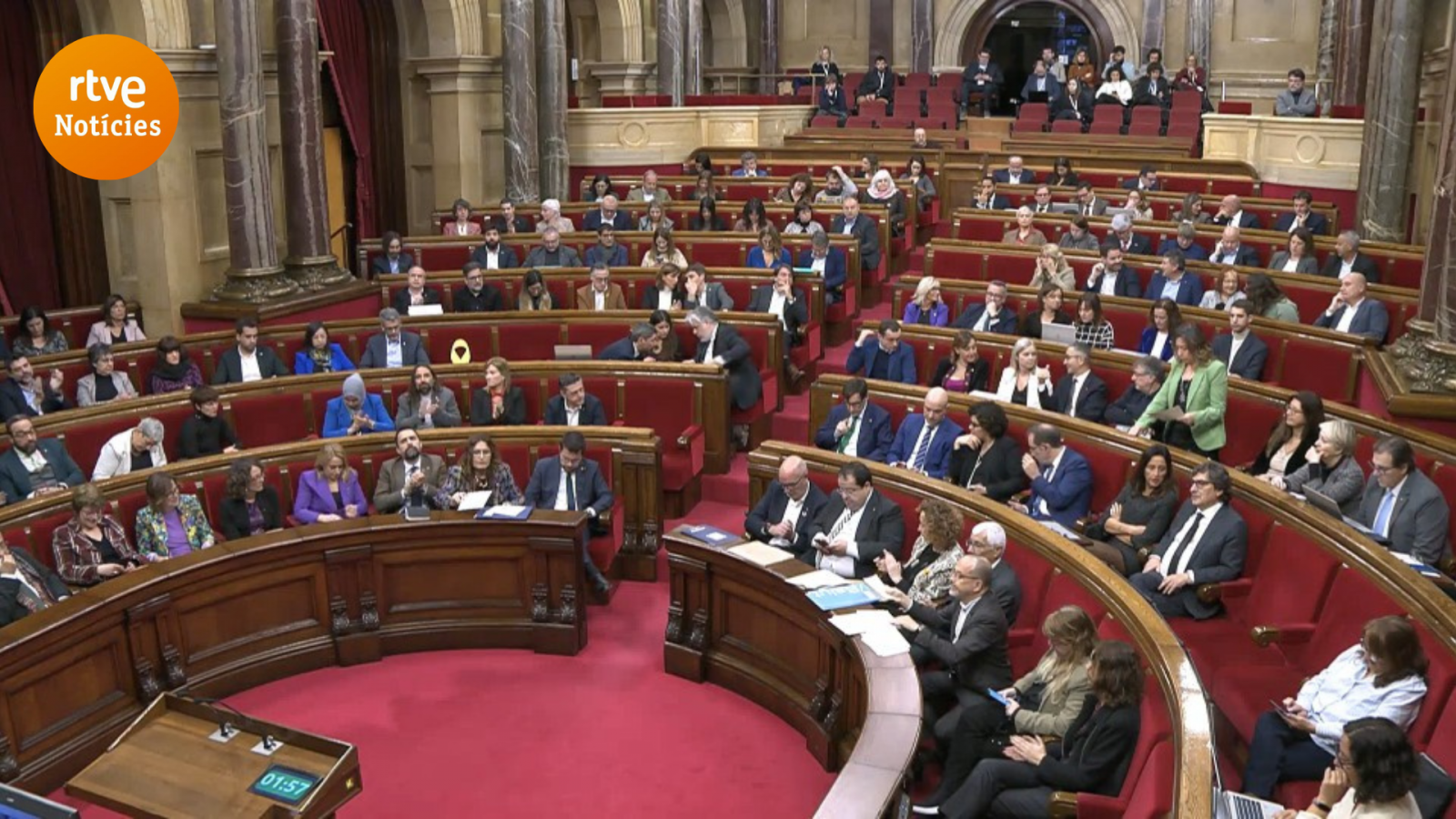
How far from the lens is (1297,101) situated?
14344 millimetres

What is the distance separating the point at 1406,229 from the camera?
37.4 feet

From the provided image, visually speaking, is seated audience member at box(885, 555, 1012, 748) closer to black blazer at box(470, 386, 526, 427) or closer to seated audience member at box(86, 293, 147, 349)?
black blazer at box(470, 386, 526, 427)

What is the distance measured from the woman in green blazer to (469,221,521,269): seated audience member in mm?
6039

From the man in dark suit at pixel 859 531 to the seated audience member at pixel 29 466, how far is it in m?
3.74

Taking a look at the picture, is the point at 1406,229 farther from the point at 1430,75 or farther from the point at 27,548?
the point at 27,548

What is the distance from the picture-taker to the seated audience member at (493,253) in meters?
11.1

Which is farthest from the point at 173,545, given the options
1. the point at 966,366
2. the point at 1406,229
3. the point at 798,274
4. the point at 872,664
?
the point at 1406,229

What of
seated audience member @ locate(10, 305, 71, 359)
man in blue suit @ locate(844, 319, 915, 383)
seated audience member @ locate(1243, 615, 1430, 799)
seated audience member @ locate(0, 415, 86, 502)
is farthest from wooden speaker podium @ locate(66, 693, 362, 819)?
seated audience member @ locate(10, 305, 71, 359)

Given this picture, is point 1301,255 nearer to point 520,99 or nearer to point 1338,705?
point 1338,705

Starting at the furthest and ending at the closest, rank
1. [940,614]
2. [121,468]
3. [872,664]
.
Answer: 1. [121,468]
2. [940,614]
3. [872,664]

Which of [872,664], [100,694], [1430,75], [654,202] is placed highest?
[1430,75]

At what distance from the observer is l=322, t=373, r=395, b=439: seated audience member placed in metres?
7.64

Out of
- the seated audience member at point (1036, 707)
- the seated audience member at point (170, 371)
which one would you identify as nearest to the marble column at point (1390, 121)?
the seated audience member at point (1036, 707)

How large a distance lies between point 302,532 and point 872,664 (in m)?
2.88
